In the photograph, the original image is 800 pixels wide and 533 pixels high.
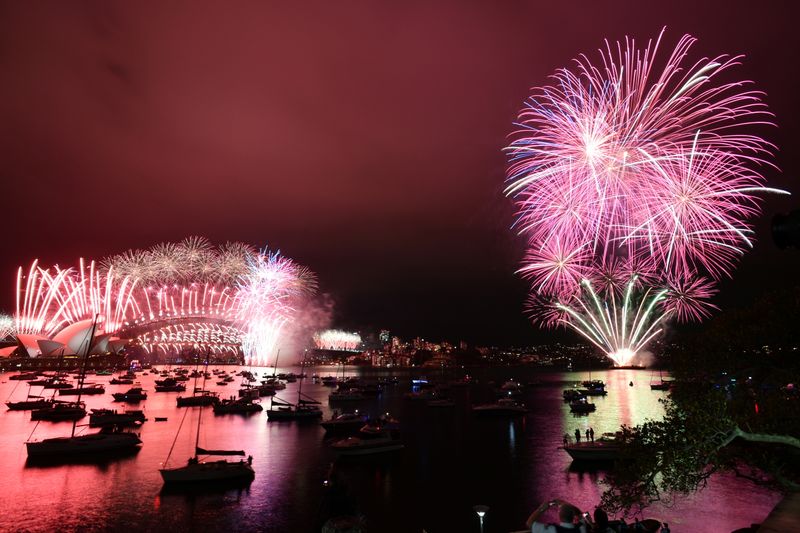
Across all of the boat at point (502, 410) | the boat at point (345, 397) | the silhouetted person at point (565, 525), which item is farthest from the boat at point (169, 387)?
the silhouetted person at point (565, 525)

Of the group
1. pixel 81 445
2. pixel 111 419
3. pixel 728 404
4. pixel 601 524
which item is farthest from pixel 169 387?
pixel 728 404

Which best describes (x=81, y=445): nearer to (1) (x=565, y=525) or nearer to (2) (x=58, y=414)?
(2) (x=58, y=414)

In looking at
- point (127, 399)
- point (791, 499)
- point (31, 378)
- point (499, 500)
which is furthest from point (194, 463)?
point (31, 378)

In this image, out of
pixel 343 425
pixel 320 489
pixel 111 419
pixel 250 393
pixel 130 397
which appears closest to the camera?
pixel 320 489

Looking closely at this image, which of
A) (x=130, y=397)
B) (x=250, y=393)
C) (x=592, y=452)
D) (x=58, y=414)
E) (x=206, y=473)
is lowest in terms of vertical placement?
(x=206, y=473)

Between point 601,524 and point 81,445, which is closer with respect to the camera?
point 601,524

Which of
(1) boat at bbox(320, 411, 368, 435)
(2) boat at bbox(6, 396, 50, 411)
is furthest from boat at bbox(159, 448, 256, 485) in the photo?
(2) boat at bbox(6, 396, 50, 411)

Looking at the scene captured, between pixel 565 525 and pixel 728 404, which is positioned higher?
pixel 728 404
